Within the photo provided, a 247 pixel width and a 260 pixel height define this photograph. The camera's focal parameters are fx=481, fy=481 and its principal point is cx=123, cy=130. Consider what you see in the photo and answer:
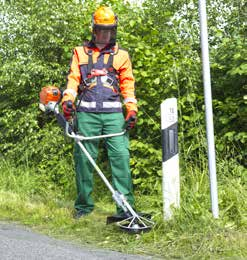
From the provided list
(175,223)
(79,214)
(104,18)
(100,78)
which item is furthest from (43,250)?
(104,18)

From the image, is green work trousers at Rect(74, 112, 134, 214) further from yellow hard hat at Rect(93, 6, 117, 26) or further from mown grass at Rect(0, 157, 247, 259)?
yellow hard hat at Rect(93, 6, 117, 26)

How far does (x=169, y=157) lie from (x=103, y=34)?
53.9 inches

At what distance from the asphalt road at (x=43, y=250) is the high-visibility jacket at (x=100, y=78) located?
1.36 metres

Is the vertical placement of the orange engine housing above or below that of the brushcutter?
above

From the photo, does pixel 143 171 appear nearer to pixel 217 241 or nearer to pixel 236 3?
pixel 217 241

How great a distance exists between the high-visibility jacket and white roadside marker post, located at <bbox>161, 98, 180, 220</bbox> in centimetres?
50

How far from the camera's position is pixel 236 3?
23.0 feet

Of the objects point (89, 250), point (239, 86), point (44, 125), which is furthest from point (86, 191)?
point (44, 125)

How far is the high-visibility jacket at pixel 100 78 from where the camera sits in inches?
181

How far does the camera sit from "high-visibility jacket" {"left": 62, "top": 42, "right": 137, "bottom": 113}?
15.0ft

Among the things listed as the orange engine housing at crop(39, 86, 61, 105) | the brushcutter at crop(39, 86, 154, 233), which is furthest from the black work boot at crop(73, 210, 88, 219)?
the orange engine housing at crop(39, 86, 61, 105)

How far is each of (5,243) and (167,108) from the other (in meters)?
1.73

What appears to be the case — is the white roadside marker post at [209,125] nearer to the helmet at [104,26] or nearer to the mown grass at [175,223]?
the mown grass at [175,223]

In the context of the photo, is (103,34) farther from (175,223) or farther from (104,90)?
(175,223)
